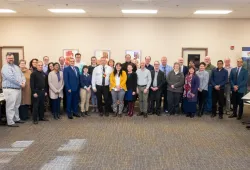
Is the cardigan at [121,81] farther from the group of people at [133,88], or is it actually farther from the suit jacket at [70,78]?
the suit jacket at [70,78]

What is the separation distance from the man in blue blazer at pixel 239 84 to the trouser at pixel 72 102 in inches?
156

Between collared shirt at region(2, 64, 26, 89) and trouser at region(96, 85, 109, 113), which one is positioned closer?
collared shirt at region(2, 64, 26, 89)

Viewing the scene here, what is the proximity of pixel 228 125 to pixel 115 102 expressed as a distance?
2761 mm

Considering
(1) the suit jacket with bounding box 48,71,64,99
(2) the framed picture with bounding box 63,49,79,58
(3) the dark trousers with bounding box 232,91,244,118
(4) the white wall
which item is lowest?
(3) the dark trousers with bounding box 232,91,244,118

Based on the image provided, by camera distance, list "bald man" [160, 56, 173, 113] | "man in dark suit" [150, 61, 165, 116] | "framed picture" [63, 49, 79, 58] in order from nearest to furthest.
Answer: "man in dark suit" [150, 61, 165, 116]
"bald man" [160, 56, 173, 113]
"framed picture" [63, 49, 79, 58]

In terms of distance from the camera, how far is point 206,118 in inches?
265

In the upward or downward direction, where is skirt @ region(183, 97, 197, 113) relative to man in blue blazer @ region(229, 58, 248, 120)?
downward

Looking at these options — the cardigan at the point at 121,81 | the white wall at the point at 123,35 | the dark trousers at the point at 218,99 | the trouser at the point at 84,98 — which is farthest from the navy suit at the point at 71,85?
the dark trousers at the point at 218,99

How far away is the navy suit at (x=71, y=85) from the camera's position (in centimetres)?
651

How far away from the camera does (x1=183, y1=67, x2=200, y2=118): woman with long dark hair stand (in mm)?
6785

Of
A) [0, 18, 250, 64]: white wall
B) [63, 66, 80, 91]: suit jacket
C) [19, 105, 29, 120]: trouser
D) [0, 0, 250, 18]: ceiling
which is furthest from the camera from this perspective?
[0, 18, 250, 64]: white wall

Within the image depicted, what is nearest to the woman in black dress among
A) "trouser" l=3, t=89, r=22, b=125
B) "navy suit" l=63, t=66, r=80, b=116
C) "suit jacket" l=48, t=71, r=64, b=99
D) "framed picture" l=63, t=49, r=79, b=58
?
"navy suit" l=63, t=66, r=80, b=116

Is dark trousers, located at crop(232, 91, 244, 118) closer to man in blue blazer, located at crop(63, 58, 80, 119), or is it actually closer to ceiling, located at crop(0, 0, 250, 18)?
ceiling, located at crop(0, 0, 250, 18)

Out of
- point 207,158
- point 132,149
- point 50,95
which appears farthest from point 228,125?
point 50,95
